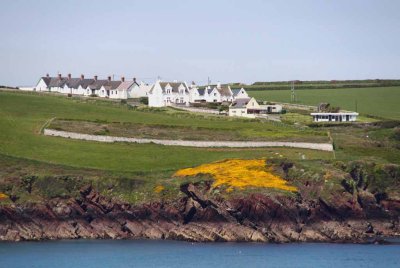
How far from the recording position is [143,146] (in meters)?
118

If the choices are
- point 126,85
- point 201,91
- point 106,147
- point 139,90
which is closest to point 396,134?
point 106,147

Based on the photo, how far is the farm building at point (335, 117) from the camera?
14950 centimetres

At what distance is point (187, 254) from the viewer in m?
84.1

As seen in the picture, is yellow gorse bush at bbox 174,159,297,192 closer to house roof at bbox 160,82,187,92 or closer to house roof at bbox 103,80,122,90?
house roof at bbox 160,82,187,92

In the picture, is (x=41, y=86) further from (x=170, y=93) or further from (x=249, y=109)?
(x=249, y=109)

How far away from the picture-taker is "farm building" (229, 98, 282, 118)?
15375 cm

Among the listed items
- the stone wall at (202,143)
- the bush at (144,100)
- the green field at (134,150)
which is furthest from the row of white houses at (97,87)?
the stone wall at (202,143)

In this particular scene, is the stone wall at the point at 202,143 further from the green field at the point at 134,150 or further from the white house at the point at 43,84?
the white house at the point at 43,84

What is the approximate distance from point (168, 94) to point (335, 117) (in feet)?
101

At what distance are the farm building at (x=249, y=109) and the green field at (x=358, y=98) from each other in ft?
44.4

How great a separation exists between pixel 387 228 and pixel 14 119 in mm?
54234

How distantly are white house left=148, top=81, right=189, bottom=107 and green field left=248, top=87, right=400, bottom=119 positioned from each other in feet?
55.6

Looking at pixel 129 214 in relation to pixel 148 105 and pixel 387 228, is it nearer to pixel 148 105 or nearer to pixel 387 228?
pixel 387 228

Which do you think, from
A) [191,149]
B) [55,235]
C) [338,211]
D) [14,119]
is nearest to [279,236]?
[338,211]
